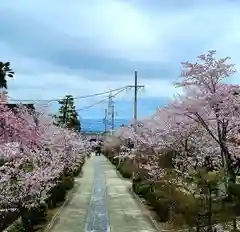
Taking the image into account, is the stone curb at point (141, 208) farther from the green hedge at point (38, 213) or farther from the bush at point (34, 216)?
the bush at point (34, 216)

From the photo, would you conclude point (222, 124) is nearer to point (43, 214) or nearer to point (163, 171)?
point (163, 171)

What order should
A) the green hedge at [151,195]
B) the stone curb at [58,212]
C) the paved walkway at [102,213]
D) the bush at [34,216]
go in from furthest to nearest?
the green hedge at [151,195]
the paved walkway at [102,213]
the stone curb at [58,212]
the bush at [34,216]

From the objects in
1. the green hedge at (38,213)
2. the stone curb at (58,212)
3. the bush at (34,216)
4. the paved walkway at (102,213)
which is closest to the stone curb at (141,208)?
the paved walkway at (102,213)

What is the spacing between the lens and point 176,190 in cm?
1647

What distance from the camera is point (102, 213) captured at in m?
26.8

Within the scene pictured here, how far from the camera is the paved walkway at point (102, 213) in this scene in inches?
887

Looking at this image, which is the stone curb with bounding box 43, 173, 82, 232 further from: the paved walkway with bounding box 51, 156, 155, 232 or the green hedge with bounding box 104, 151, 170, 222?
the green hedge with bounding box 104, 151, 170, 222

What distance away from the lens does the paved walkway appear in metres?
22.5

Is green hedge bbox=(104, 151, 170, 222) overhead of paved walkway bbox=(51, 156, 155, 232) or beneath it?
overhead

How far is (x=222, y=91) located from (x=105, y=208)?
1341 cm

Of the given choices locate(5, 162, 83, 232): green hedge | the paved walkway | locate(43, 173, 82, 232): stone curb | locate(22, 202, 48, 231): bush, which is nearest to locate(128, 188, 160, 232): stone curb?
the paved walkway

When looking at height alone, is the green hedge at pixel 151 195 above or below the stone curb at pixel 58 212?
above

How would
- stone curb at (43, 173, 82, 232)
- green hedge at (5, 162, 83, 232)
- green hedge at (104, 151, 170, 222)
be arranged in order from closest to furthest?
green hedge at (5, 162, 83, 232) < stone curb at (43, 173, 82, 232) < green hedge at (104, 151, 170, 222)

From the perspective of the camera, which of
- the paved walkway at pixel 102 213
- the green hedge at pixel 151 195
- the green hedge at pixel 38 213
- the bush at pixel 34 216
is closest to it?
the green hedge at pixel 38 213
